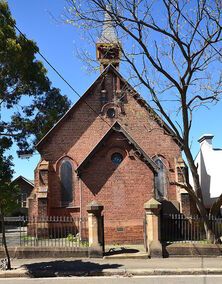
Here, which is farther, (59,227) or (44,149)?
(44,149)

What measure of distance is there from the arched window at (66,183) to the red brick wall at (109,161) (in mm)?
280

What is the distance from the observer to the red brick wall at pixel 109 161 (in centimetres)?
2033

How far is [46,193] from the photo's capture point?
24.6 m

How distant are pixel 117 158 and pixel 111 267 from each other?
8.71 m

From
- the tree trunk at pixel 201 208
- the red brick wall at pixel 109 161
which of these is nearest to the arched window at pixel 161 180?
the red brick wall at pixel 109 161

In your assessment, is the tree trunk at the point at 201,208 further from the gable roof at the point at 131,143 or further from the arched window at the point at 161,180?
the arched window at the point at 161,180

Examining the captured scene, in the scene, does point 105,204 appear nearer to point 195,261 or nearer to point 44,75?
point 195,261

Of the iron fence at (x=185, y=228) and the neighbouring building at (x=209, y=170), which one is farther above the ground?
the neighbouring building at (x=209, y=170)

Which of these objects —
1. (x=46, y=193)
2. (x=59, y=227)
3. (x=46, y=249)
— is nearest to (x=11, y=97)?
(x=46, y=193)

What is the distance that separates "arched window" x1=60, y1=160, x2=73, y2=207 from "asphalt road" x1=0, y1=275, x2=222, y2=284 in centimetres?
1361

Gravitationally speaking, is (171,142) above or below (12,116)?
below

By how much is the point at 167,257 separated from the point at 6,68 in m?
15.4

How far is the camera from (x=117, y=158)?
831 inches

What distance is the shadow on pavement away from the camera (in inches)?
482
